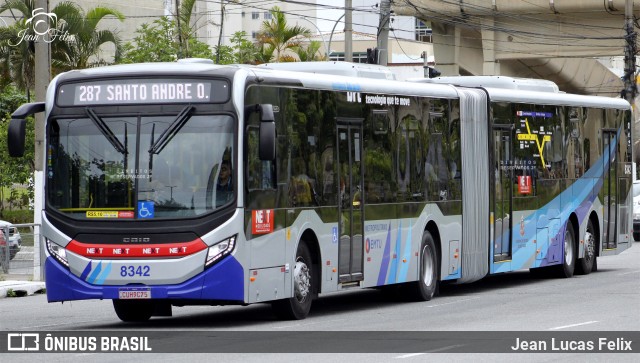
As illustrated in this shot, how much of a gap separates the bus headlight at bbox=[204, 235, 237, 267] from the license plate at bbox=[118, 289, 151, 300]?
2.44 ft

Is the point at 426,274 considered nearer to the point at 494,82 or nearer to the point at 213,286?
the point at 494,82

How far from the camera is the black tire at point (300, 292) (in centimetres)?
1702

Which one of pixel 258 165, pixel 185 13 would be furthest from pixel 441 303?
pixel 185 13

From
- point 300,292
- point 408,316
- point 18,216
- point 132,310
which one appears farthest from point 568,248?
point 18,216

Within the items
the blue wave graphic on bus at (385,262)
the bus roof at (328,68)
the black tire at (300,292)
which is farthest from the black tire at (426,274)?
the black tire at (300,292)

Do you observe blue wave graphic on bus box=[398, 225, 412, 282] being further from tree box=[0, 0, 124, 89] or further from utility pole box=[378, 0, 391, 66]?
tree box=[0, 0, 124, 89]

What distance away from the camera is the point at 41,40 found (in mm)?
26125

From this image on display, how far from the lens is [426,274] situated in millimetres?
20875

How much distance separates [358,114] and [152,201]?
4.05 metres

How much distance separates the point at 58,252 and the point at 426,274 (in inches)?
258

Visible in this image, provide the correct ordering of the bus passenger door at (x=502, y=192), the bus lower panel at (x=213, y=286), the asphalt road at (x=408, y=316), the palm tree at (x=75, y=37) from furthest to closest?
the palm tree at (x=75, y=37)
the bus passenger door at (x=502, y=192)
the bus lower panel at (x=213, y=286)
the asphalt road at (x=408, y=316)

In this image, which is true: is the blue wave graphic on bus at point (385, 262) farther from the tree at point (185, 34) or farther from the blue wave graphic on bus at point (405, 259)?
the tree at point (185, 34)

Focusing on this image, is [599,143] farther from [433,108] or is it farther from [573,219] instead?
[433,108]

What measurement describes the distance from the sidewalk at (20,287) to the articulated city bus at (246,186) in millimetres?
6573
